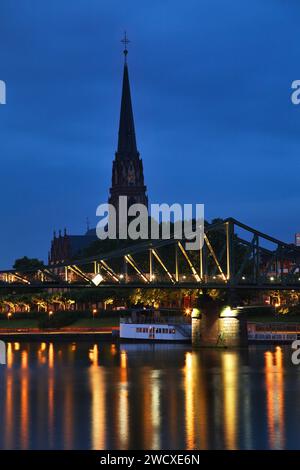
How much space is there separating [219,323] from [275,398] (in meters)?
47.6

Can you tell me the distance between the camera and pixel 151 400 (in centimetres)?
7450

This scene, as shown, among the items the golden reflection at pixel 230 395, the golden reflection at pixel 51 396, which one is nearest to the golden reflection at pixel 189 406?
the golden reflection at pixel 230 395

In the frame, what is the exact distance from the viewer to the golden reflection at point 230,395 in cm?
5938

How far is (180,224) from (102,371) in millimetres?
54713

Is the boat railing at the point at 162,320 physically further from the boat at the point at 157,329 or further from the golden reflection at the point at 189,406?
the golden reflection at the point at 189,406

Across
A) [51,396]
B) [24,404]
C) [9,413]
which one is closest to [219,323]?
[51,396]

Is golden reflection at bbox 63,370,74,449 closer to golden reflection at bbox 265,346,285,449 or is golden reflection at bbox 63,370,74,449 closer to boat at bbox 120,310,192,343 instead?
golden reflection at bbox 265,346,285,449

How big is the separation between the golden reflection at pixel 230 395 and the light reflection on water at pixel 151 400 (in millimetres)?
59

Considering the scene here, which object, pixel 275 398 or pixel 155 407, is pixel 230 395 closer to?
pixel 275 398
